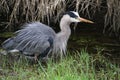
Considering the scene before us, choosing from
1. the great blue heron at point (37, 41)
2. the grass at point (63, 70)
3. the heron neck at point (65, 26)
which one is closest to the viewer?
the grass at point (63, 70)

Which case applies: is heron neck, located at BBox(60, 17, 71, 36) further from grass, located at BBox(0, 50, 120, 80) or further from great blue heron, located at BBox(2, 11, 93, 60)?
grass, located at BBox(0, 50, 120, 80)

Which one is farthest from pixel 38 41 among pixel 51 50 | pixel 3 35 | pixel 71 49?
pixel 3 35

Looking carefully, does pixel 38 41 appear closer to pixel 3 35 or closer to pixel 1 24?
pixel 3 35

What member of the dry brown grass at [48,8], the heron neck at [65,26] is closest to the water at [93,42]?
the dry brown grass at [48,8]

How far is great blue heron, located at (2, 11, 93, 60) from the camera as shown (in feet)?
17.5

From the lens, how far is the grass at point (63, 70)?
4074 millimetres

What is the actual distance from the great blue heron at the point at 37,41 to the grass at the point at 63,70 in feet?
0.77

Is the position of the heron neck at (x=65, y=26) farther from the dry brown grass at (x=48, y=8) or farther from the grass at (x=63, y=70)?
the grass at (x=63, y=70)

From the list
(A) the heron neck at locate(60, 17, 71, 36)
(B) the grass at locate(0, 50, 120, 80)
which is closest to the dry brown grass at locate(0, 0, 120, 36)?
(A) the heron neck at locate(60, 17, 71, 36)

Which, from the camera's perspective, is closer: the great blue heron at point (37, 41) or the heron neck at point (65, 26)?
the great blue heron at point (37, 41)

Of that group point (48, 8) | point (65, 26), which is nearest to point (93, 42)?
point (65, 26)

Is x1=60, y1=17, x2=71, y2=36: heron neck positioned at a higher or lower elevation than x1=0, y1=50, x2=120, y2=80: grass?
higher

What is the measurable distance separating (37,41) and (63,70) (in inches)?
47.4

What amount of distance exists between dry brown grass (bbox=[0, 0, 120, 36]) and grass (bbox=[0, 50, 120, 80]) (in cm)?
83
